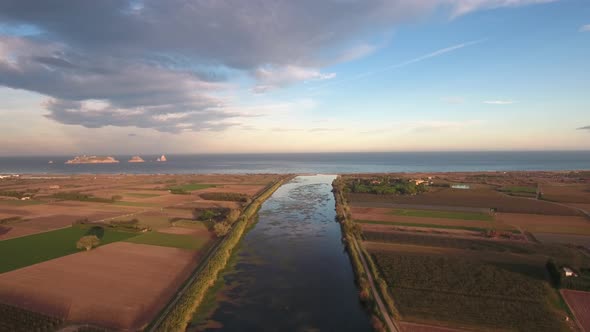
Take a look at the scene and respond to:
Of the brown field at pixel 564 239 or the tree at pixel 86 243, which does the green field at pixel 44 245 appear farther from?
the brown field at pixel 564 239

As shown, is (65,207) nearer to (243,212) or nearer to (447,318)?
(243,212)

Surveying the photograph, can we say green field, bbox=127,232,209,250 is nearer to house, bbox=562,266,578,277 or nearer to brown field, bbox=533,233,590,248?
house, bbox=562,266,578,277

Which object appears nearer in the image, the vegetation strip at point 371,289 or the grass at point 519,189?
the vegetation strip at point 371,289

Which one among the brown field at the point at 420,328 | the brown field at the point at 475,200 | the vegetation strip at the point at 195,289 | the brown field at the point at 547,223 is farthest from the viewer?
the brown field at the point at 475,200

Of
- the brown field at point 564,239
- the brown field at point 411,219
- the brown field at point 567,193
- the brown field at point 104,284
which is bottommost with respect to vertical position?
the brown field at point 104,284

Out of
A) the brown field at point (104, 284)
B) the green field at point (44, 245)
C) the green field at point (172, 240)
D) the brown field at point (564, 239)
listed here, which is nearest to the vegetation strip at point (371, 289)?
the brown field at point (104, 284)

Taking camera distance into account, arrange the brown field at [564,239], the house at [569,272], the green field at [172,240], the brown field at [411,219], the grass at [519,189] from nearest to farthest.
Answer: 1. the house at [569,272]
2. the green field at [172,240]
3. the brown field at [564,239]
4. the brown field at [411,219]
5. the grass at [519,189]
